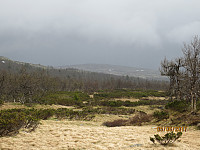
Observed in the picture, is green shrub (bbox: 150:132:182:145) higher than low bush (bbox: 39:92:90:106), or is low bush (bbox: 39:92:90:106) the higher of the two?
green shrub (bbox: 150:132:182:145)

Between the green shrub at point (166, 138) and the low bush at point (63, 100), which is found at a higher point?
the green shrub at point (166, 138)

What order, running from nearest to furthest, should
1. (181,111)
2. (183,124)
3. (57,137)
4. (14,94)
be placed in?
(57,137)
(183,124)
(181,111)
(14,94)

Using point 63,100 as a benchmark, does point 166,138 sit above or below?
above

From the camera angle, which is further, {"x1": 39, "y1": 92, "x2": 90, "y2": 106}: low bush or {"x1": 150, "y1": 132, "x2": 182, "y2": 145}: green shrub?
{"x1": 39, "y1": 92, "x2": 90, "y2": 106}: low bush

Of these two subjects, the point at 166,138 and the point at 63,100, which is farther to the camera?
the point at 63,100

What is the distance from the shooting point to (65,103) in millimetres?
35812

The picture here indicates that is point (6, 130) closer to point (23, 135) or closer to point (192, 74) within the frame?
point (23, 135)

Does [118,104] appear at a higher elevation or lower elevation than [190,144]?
lower

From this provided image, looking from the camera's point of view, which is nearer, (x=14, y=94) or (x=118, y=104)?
(x=118, y=104)

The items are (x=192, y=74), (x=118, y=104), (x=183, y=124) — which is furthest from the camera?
(x=118, y=104)

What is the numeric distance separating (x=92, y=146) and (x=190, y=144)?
4.89m

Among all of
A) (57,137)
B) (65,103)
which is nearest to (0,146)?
(57,137)

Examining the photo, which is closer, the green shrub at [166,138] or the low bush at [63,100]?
the green shrub at [166,138]

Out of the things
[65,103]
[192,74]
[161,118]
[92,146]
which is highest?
[192,74]
